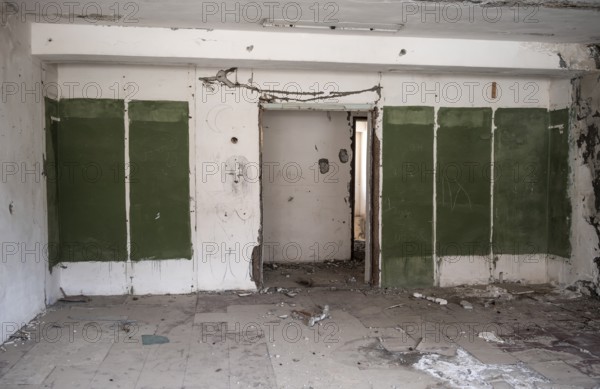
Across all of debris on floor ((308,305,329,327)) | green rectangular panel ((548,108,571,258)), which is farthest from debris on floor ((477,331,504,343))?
green rectangular panel ((548,108,571,258))

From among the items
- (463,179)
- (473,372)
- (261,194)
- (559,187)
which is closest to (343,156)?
(463,179)

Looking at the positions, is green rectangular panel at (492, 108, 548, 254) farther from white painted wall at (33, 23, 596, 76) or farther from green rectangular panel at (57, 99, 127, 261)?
green rectangular panel at (57, 99, 127, 261)

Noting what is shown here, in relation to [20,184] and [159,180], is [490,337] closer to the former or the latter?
[159,180]

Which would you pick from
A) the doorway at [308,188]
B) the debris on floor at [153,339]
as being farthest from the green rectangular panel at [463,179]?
the debris on floor at [153,339]

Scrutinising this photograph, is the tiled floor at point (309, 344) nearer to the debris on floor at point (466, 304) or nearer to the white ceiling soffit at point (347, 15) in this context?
the debris on floor at point (466, 304)

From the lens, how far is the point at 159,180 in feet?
17.4

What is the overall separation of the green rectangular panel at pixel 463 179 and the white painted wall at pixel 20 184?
409 centimetres

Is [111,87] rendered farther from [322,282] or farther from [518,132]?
[518,132]

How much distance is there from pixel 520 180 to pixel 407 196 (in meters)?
1.37

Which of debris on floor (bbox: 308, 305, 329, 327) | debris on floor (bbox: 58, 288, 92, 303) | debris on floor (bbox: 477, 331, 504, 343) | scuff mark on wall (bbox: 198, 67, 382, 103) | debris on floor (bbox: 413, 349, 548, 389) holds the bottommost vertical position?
debris on floor (bbox: 413, 349, 548, 389)

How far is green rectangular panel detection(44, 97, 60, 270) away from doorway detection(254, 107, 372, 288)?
2751mm

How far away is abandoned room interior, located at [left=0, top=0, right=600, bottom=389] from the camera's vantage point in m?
3.81

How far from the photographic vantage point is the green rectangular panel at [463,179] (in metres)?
5.74

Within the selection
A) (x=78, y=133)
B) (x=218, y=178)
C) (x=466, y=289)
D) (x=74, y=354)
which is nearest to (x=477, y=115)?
(x=466, y=289)
